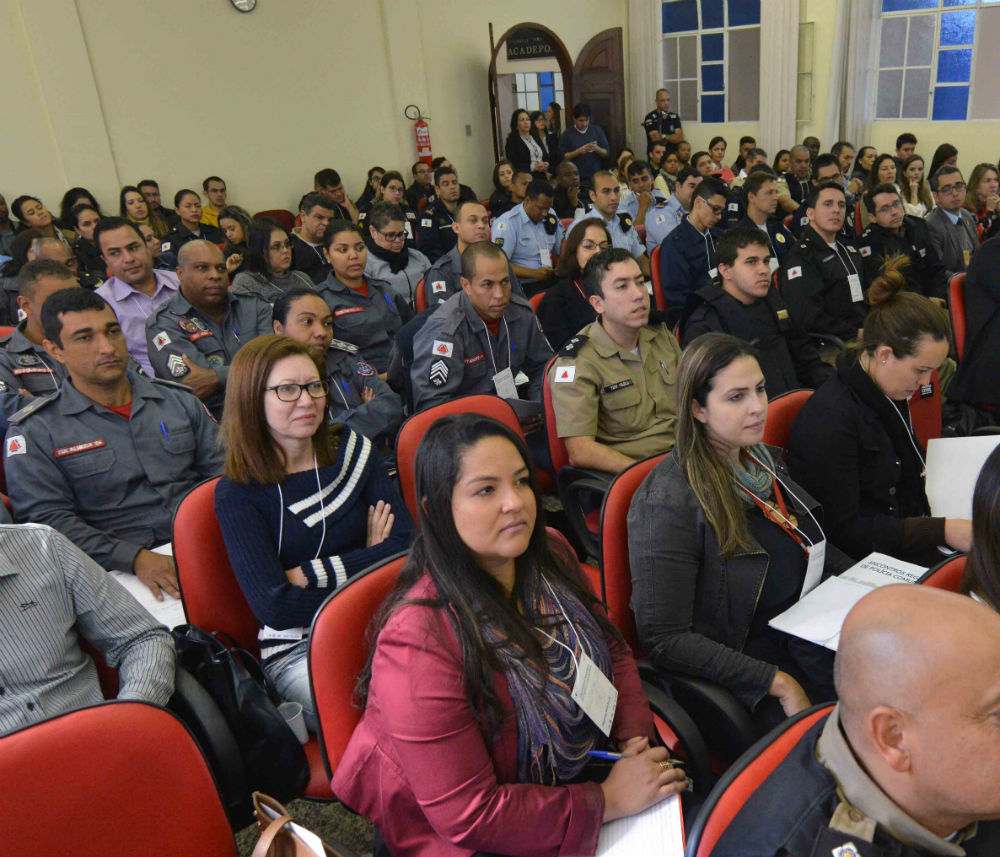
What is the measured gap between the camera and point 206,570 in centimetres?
166

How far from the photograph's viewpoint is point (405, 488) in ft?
7.39

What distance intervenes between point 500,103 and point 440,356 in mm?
7666

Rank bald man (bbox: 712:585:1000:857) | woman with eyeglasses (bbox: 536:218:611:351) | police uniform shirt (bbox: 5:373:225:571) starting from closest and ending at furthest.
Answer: bald man (bbox: 712:585:1000:857) → police uniform shirt (bbox: 5:373:225:571) → woman with eyeglasses (bbox: 536:218:611:351)

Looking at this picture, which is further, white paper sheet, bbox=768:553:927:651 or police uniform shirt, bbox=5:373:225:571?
police uniform shirt, bbox=5:373:225:571

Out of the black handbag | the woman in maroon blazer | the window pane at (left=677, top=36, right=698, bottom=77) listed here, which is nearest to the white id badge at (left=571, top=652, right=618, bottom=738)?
the woman in maroon blazer

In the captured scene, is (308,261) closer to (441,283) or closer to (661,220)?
(441,283)

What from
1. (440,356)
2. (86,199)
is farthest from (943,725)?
(86,199)

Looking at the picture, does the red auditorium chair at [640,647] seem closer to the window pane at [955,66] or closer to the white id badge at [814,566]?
the white id badge at [814,566]

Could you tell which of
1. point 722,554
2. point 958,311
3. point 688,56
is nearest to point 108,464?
point 722,554

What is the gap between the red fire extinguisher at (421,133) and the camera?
854 centimetres

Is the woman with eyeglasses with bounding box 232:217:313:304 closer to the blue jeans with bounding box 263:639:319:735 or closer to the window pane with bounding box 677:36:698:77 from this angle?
the blue jeans with bounding box 263:639:319:735

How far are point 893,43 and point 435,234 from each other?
642cm

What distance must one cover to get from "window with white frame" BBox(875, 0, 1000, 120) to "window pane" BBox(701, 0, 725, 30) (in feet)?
6.88

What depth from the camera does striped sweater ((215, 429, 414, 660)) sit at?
5.28ft
